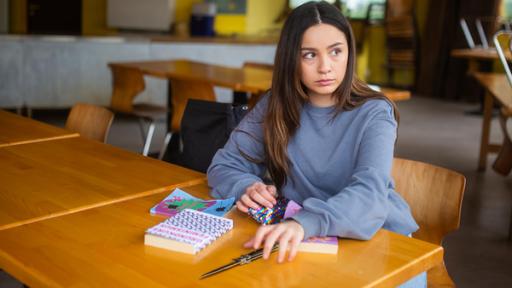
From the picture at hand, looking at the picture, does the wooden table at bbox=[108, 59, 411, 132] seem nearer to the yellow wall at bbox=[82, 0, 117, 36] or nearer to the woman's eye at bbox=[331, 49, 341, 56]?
the woman's eye at bbox=[331, 49, 341, 56]

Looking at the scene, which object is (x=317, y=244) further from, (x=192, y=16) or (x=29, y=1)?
(x=29, y=1)

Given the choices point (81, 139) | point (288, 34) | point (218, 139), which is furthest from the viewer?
point (218, 139)

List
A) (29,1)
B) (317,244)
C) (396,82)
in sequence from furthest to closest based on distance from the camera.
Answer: (396,82) < (29,1) < (317,244)

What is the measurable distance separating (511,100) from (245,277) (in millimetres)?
3389

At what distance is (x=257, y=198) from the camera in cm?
152

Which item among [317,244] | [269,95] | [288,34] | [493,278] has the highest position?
[288,34]

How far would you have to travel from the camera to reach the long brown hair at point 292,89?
1614 millimetres

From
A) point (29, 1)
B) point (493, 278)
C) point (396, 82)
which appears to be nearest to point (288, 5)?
point (396, 82)

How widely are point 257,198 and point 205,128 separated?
1.07 metres

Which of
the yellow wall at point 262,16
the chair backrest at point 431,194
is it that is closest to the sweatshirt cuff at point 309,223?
the chair backrest at point 431,194

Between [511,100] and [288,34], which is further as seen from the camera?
[511,100]

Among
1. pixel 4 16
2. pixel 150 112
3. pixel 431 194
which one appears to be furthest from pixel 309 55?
pixel 4 16

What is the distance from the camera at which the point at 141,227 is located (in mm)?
1469

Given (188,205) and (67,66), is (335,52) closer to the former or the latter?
(188,205)
